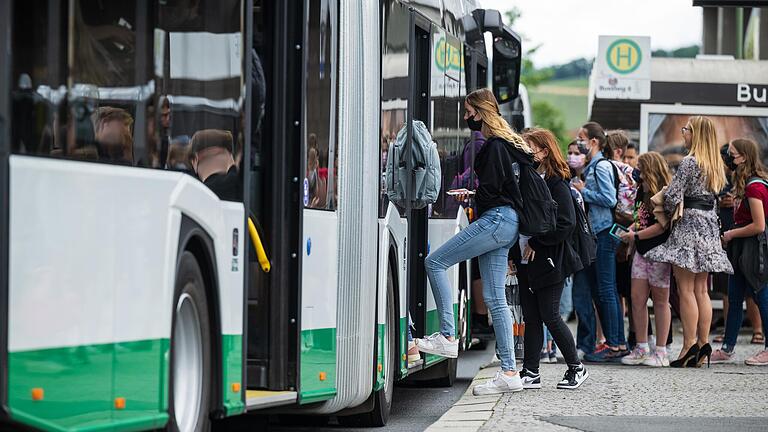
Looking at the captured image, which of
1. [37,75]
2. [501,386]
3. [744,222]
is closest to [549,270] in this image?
[501,386]

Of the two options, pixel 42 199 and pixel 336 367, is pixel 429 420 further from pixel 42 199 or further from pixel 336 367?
pixel 42 199

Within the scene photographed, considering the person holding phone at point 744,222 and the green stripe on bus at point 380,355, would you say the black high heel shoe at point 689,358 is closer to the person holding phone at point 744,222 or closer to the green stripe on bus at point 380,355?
the person holding phone at point 744,222

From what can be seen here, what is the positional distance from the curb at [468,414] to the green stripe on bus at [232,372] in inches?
76.5

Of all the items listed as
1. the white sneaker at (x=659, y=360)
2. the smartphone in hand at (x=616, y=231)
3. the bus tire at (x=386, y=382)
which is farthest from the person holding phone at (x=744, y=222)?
the bus tire at (x=386, y=382)

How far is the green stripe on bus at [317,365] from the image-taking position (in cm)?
725

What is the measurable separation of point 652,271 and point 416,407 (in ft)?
11.1

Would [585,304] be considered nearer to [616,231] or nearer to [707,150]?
[616,231]

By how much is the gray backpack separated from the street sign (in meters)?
11.9

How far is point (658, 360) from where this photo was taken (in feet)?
41.8

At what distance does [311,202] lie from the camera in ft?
24.3

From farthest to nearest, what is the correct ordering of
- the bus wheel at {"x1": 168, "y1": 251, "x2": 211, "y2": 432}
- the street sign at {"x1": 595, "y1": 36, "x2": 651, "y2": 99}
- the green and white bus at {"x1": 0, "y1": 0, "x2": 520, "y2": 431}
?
the street sign at {"x1": 595, "y1": 36, "x2": 651, "y2": 99} < the bus wheel at {"x1": 168, "y1": 251, "x2": 211, "y2": 432} < the green and white bus at {"x1": 0, "y1": 0, "x2": 520, "y2": 431}

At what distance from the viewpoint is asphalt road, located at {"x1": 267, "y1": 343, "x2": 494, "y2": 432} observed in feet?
29.5

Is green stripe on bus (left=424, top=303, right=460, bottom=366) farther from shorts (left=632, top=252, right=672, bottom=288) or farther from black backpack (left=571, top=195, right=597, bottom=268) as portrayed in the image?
shorts (left=632, top=252, right=672, bottom=288)

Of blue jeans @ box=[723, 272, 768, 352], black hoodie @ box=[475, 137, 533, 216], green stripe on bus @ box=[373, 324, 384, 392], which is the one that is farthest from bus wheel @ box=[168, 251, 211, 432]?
blue jeans @ box=[723, 272, 768, 352]
